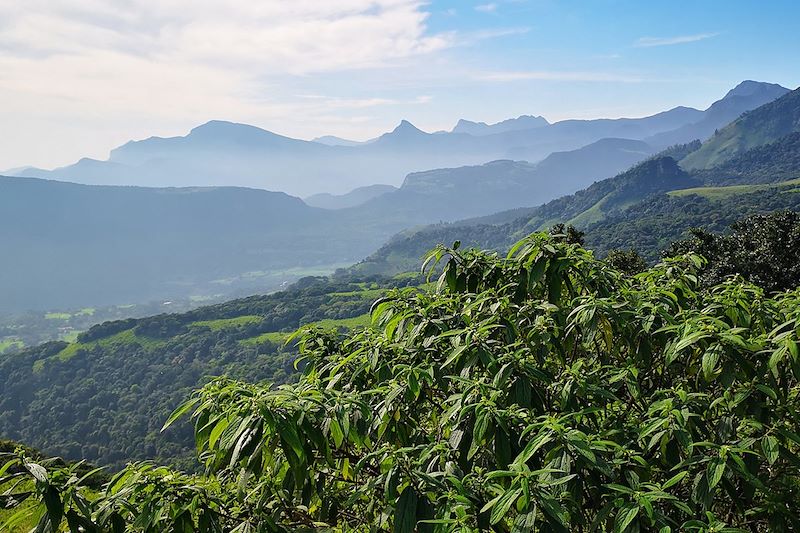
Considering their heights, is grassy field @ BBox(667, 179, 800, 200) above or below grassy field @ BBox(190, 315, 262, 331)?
above

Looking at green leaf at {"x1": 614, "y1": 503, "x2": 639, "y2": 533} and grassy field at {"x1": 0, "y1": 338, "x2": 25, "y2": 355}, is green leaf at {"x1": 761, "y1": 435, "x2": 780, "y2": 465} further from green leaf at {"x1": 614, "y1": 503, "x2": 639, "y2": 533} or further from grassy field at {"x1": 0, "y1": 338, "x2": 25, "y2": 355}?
grassy field at {"x1": 0, "y1": 338, "x2": 25, "y2": 355}

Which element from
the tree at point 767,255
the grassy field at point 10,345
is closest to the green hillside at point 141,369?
the tree at point 767,255

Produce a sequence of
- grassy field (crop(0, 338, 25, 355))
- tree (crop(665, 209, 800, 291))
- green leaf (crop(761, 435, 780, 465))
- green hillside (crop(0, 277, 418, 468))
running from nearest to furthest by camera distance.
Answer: green leaf (crop(761, 435, 780, 465)), tree (crop(665, 209, 800, 291)), green hillside (crop(0, 277, 418, 468)), grassy field (crop(0, 338, 25, 355))

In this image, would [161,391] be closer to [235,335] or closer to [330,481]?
[235,335]

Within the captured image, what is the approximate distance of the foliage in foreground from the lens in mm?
2275

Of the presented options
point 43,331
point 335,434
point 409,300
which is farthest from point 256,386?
point 43,331

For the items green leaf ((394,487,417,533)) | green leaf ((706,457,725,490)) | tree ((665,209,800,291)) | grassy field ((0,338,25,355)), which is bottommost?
grassy field ((0,338,25,355))

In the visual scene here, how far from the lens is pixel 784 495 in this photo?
263 cm

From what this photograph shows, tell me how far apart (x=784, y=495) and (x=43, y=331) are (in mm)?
224969

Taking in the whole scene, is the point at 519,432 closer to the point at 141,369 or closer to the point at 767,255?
the point at 767,255

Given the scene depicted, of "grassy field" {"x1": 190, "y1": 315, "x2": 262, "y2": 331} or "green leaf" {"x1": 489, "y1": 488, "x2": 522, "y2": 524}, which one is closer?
"green leaf" {"x1": 489, "y1": 488, "x2": 522, "y2": 524}

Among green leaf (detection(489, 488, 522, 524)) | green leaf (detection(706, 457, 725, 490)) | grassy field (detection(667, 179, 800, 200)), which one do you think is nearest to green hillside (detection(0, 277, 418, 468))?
green leaf (detection(489, 488, 522, 524))

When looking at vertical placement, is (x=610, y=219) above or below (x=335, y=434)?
below

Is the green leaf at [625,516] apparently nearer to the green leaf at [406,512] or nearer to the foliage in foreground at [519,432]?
the foliage in foreground at [519,432]
